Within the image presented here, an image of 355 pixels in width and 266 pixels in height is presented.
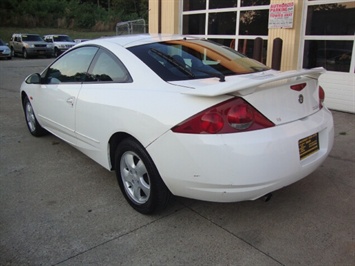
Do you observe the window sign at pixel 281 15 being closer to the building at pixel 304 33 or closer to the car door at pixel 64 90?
the building at pixel 304 33

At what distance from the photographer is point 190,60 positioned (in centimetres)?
322

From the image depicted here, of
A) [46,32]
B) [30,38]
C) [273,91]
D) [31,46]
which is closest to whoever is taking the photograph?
[273,91]

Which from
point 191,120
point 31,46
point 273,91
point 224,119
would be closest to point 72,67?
point 191,120

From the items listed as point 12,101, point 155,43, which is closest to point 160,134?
point 155,43

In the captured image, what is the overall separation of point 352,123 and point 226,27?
4.72 metres

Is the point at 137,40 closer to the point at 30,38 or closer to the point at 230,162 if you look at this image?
the point at 230,162

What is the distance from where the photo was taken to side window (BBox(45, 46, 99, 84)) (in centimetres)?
379

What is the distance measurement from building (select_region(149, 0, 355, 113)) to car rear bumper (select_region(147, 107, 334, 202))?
16.4 feet

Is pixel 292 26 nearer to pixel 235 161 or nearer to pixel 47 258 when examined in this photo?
pixel 235 161

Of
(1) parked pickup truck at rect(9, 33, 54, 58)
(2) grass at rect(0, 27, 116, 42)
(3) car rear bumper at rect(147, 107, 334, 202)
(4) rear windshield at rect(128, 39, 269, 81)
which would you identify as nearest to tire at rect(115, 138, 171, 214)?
(3) car rear bumper at rect(147, 107, 334, 202)

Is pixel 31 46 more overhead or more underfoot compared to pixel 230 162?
more overhead

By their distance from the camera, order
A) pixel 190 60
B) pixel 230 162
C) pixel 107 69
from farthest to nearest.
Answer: pixel 107 69 < pixel 190 60 < pixel 230 162

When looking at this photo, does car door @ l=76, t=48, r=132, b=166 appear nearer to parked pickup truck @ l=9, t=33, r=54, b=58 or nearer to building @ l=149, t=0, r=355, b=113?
building @ l=149, t=0, r=355, b=113

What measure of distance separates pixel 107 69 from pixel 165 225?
1619mm
